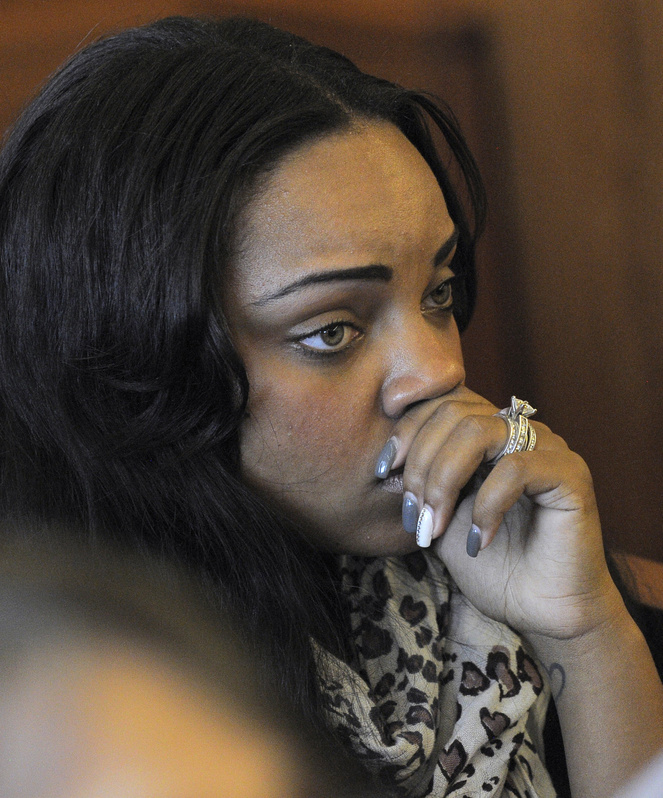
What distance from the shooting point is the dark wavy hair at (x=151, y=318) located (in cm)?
64

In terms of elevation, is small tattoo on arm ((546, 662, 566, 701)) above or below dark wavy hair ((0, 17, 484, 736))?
below

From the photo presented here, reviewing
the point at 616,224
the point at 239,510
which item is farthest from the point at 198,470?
the point at 616,224

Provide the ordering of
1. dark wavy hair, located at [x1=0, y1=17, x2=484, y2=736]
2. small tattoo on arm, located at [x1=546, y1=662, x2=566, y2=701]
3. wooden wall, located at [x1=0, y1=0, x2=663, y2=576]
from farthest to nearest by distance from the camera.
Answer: wooden wall, located at [x1=0, y1=0, x2=663, y2=576]
small tattoo on arm, located at [x1=546, y1=662, x2=566, y2=701]
dark wavy hair, located at [x1=0, y1=17, x2=484, y2=736]

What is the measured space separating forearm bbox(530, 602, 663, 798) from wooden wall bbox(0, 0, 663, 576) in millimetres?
295

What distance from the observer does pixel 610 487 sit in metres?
1.03

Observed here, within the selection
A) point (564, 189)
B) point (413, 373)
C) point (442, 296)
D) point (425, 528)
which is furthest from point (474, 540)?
point (564, 189)

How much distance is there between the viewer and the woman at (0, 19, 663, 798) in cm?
64

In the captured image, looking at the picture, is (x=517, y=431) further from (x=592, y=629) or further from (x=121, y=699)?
(x=121, y=699)

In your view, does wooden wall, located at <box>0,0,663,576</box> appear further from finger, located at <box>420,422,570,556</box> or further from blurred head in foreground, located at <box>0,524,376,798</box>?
blurred head in foreground, located at <box>0,524,376,798</box>

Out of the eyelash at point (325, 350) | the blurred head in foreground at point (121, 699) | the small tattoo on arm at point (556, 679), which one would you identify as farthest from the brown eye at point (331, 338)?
the small tattoo on arm at point (556, 679)

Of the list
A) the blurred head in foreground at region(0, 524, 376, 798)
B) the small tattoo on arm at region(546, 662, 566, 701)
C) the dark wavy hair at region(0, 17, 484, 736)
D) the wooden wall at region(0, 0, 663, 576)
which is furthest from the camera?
the wooden wall at region(0, 0, 663, 576)

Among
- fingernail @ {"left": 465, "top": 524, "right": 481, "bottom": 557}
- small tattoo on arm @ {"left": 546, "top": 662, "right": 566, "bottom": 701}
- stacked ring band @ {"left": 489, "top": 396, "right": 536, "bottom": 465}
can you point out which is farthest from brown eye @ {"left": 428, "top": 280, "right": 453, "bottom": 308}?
small tattoo on arm @ {"left": 546, "top": 662, "right": 566, "bottom": 701}

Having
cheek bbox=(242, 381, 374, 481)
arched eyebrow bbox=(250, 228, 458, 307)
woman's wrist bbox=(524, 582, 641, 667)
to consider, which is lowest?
woman's wrist bbox=(524, 582, 641, 667)

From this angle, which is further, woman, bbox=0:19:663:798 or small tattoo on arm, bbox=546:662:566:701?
small tattoo on arm, bbox=546:662:566:701
